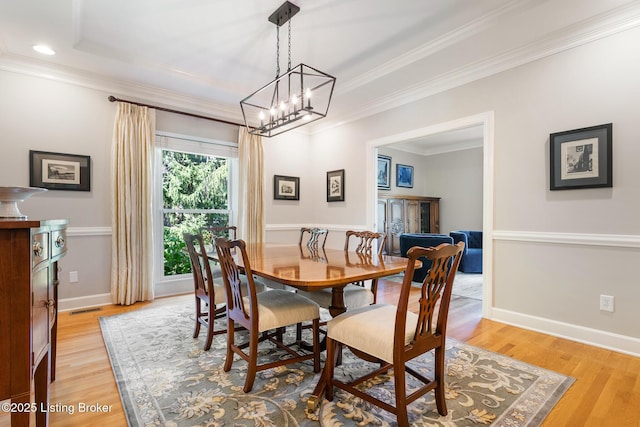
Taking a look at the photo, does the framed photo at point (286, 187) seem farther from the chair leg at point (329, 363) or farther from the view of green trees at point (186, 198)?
the chair leg at point (329, 363)

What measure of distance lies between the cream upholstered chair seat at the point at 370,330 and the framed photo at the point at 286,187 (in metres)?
3.56

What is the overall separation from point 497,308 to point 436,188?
4.85m

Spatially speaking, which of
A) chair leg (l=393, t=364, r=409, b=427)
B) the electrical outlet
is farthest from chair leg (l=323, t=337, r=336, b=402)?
the electrical outlet

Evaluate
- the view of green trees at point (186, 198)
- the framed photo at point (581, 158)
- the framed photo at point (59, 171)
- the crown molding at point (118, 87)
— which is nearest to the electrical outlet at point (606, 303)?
the framed photo at point (581, 158)

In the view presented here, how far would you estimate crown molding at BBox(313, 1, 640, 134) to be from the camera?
2.38 metres

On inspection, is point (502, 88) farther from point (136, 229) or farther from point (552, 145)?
point (136, 229)

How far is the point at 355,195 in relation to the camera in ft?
15.5

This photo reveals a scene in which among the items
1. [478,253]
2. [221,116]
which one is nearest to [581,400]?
[478,253]

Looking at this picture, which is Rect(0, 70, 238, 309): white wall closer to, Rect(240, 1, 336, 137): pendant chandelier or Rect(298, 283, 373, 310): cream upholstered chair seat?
Rect(240, 1, 336, 137): pendant chandelier

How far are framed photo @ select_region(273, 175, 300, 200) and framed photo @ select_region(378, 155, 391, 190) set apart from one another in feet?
6.54

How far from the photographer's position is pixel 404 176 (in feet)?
23.1

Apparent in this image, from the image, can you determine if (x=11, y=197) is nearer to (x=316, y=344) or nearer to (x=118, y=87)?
(x=316, y=344)

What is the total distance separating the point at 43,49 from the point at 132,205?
1719mm

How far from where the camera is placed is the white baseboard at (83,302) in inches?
133
